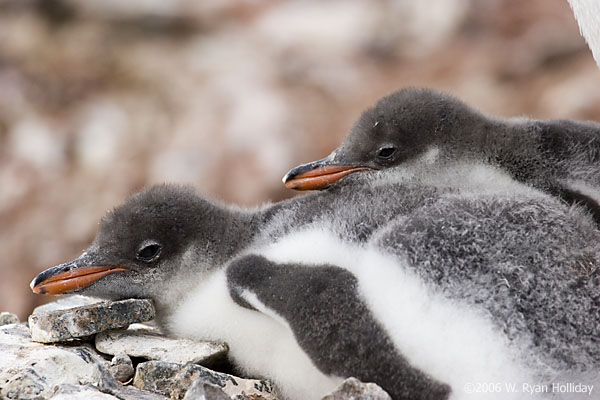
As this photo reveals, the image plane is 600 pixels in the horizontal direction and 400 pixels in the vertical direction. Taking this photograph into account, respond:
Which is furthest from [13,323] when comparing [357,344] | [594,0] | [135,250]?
[594,0]

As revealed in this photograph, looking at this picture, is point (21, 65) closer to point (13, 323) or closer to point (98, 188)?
point (98, 188)

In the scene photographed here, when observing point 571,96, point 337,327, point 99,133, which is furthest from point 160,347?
point 99,133

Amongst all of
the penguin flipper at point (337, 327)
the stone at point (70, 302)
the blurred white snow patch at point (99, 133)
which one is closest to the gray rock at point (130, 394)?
the penguin flipper at point (337, 327)

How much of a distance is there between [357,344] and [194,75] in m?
7.11

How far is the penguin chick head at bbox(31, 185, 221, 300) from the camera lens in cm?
270

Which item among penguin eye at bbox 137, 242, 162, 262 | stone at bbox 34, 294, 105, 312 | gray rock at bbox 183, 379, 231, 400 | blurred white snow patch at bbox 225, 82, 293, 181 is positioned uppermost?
penguin eye at bbox 137, 242, 162, 262

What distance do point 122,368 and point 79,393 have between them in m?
0.23

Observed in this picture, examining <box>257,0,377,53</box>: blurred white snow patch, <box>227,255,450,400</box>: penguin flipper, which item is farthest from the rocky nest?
<box>257,0,377,53</box>: blurred white snow patch

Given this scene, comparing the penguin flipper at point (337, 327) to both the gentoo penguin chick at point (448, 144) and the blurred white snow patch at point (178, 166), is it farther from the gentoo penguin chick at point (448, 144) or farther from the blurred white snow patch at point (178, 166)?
the blurred white snow patch at point (178, 166)

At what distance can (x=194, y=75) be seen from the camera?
898 centimetres

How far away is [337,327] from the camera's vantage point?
217cm

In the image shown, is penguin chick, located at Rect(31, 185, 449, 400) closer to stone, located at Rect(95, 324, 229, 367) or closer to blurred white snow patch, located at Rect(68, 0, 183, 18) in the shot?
stone, located at Rect(95, 324, 229, 367)

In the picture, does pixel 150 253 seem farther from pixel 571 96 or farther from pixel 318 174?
pixel 571 96

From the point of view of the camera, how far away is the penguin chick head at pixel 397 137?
2800mm
